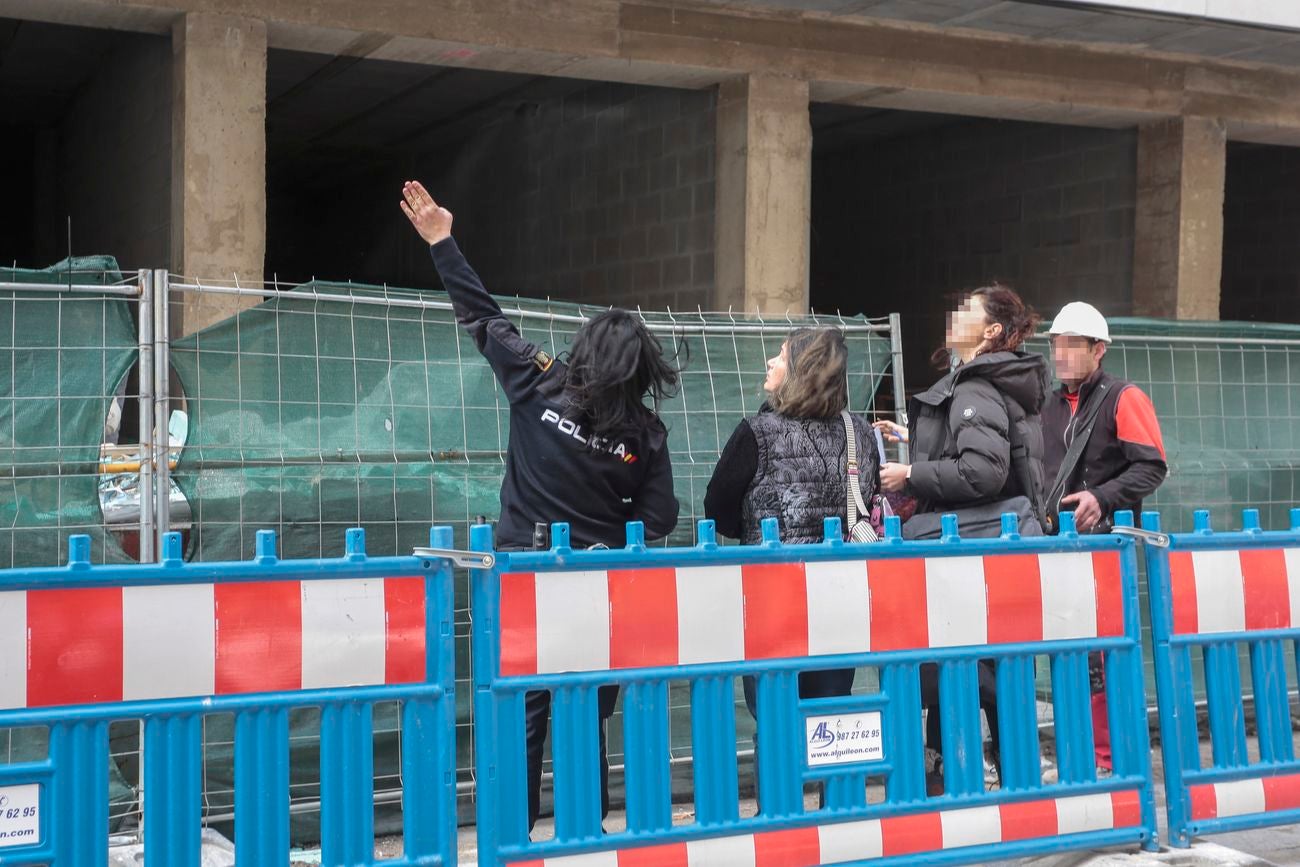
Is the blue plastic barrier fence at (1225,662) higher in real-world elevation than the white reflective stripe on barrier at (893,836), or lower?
higher

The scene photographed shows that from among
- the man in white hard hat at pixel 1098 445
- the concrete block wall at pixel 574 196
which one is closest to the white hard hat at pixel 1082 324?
the man in white hard hat at pixel 1098 445

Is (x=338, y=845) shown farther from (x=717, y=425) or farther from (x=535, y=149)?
(x=535, y=149)

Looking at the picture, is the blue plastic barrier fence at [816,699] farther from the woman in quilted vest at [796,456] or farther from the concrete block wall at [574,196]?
the concrete block wall at [574,196]

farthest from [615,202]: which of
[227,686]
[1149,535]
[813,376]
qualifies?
[227,686]

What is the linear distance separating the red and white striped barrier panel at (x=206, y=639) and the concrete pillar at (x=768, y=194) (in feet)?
22.3

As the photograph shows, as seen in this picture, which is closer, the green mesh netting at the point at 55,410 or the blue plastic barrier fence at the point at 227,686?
the blue plastic barrier fence at the point at 227,686

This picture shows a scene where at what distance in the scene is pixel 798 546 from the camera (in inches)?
148

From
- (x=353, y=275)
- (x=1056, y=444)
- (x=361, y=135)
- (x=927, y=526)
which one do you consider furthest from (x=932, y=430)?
(x=353, y=275)

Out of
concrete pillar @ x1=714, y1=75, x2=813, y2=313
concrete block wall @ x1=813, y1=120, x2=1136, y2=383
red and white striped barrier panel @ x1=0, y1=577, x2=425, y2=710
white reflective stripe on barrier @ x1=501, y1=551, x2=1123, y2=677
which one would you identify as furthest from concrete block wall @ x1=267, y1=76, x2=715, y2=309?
red and white striped barrier panel @ x1=0, y1=577, x2=425, y2=710

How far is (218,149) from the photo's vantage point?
846cm

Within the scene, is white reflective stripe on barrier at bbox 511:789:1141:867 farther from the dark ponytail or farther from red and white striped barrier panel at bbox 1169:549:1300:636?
the dark ponytail

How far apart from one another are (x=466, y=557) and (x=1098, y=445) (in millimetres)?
2940

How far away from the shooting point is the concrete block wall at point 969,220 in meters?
12.5

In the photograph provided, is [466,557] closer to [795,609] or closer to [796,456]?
[795,609]
